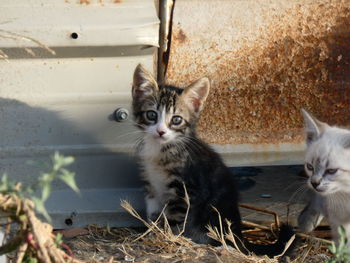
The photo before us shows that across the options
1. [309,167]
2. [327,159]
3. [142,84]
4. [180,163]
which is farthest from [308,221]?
[142,84]

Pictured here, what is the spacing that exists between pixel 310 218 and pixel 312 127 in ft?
2.11

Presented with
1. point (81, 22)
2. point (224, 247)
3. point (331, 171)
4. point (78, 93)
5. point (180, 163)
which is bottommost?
point (224, 247)

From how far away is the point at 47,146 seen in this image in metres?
3.78

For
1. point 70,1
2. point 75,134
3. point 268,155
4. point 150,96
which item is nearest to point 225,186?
point 268,155

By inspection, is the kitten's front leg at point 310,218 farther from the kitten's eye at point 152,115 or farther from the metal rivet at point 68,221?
the metal rivet at point 68,221

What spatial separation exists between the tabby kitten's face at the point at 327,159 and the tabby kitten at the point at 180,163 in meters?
0.38

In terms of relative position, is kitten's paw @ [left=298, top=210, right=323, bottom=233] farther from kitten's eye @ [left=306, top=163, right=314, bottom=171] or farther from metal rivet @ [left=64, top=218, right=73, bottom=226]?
metal rivet @ [left=64, top=218, right=73, bottom=226]

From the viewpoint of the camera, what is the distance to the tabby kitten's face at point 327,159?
3.46 metres

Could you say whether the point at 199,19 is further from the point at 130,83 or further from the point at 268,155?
the point at 268,155

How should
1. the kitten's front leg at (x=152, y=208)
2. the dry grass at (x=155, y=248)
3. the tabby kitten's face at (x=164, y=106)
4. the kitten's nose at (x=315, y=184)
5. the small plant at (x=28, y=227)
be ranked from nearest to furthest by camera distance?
the small plant at (x=28, y=227), the dry grass at (x=155, y=248), the kitten's nose at (x=315, y=184), the tabby kitten's face at (x=164, y=106), the kitten's front leg at (x=152, y=208)

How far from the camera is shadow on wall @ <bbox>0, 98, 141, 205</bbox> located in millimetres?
3723

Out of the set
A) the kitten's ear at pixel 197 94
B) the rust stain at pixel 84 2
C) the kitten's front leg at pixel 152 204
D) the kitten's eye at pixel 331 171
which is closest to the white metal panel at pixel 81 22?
the rust stain at pixel 84 2

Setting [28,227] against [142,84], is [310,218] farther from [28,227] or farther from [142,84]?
[28,227]

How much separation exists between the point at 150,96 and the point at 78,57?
53 centimetres
